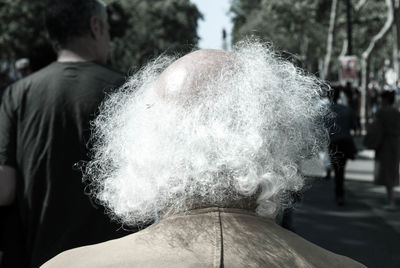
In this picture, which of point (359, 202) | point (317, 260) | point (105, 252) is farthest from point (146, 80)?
point (359, 202)

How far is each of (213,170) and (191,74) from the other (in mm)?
208

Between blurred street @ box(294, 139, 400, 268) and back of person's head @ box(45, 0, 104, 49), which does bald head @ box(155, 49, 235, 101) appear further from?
blurred street @ box(294, 139, 400, 268)

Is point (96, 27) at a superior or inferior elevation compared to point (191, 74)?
superior

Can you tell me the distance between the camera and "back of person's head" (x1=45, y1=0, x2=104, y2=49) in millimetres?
2629

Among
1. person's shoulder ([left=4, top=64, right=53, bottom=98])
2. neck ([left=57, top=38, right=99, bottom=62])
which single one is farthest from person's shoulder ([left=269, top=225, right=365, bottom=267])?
neck ([left=57, top=38, right=99, bottom=62])

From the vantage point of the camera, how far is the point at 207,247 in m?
1.17

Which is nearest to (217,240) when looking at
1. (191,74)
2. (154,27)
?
(191,74)

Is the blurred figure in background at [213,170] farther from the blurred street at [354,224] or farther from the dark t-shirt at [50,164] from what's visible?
the blurred street at [354,224]

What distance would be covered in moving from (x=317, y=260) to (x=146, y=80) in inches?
25.2

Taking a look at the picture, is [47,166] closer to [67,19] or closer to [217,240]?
[67,19]

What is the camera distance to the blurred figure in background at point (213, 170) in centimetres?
119

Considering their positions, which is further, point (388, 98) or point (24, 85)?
point (388, 98)

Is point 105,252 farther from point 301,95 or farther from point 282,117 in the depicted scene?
point 301,95

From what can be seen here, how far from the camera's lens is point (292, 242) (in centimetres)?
126
